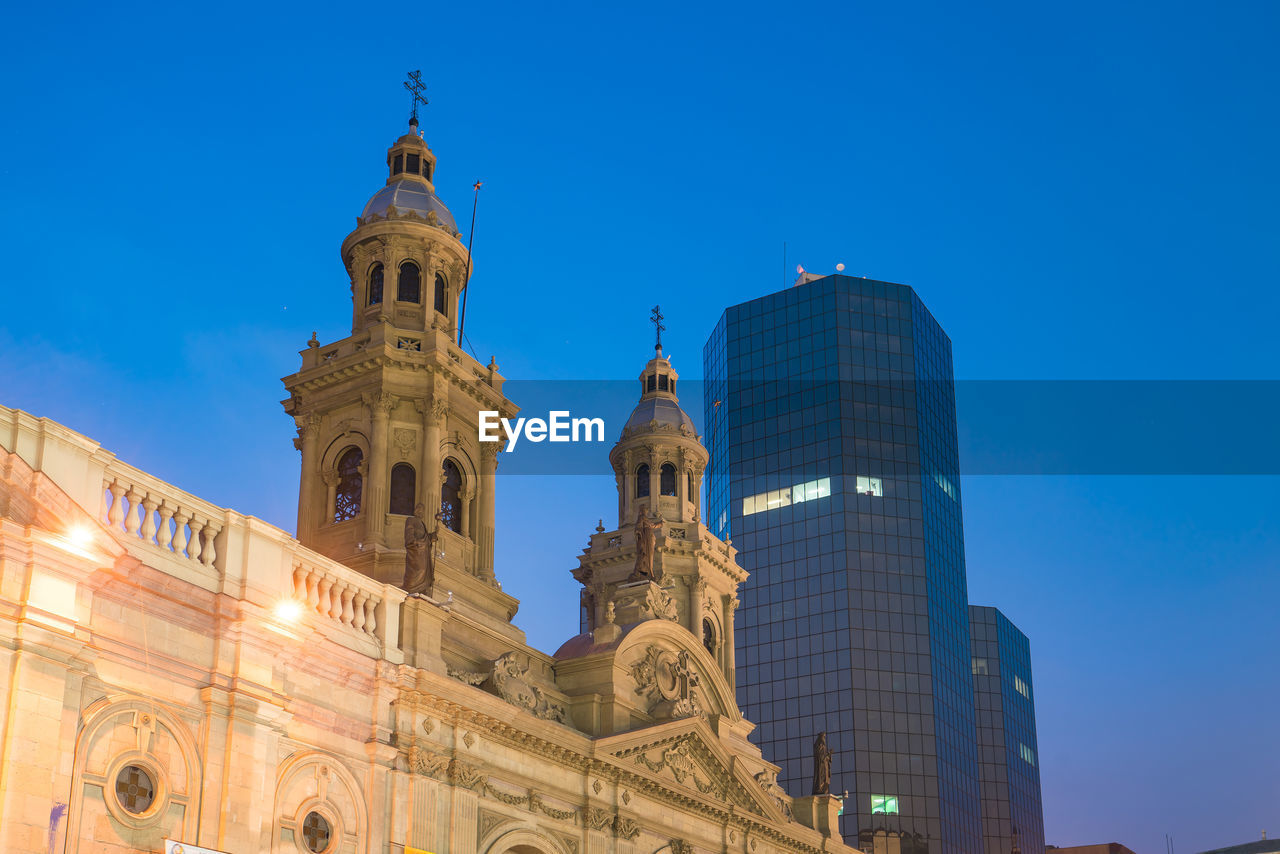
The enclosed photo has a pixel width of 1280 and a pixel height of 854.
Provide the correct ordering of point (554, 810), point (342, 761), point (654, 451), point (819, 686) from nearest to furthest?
point (342, 761), point (554, 810), point (654, 451), point (819, 686)

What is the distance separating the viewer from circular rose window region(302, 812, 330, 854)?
3102 cm

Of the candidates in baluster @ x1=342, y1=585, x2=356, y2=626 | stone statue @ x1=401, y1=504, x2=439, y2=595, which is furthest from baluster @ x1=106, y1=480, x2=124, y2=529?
stone statue @ x1=401, y1=504, x2=439, y2=595

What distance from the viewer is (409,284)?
5078cm

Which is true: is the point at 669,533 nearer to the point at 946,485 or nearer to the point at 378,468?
the point at 378,468

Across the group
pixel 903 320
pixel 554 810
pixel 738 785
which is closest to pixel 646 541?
pixel 738 785

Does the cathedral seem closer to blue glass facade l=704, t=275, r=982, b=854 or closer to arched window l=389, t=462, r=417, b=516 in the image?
arched window l=389, t=462, r=417, b=516

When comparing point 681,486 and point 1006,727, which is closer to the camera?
point 681,486

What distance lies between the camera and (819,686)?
114 m

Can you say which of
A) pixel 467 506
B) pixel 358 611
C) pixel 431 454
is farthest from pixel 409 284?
pixel 358 611

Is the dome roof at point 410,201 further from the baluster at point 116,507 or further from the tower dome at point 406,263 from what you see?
the baluster at point 116,507

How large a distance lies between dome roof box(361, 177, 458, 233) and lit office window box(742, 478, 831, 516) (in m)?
70.2

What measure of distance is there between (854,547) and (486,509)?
71204 millimetres

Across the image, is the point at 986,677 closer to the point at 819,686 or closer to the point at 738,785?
the point at 819,686

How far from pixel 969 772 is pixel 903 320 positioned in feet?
126
